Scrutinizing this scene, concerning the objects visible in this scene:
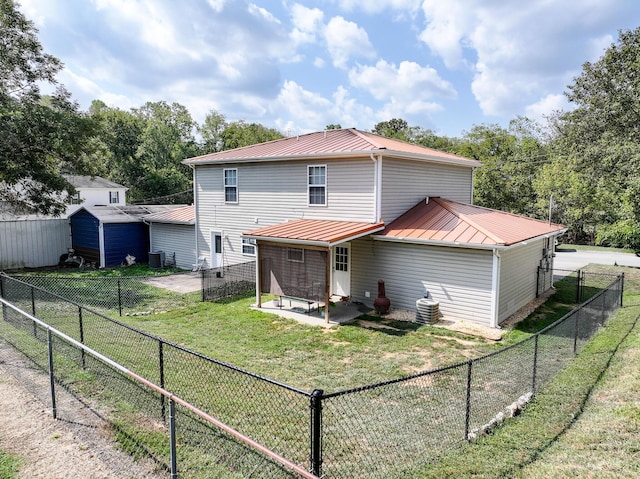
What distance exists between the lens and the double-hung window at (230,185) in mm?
16672

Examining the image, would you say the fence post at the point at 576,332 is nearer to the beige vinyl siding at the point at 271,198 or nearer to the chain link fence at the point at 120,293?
the beige vinyl siding at the point at 271,198

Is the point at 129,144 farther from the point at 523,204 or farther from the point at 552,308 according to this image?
the point at 552,308

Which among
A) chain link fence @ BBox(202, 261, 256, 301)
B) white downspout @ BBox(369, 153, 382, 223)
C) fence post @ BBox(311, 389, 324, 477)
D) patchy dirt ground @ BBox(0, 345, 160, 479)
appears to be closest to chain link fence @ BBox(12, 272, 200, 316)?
chain link fence @ BBox(202, 261, 256, 301)

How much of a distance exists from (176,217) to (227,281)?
638 cm

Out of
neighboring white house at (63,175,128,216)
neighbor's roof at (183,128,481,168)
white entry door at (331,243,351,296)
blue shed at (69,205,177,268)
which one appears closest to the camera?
neighbor's roof at (183,128,481,168)

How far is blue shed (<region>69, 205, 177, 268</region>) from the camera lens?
19.9m

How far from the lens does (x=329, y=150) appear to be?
13.7 metres

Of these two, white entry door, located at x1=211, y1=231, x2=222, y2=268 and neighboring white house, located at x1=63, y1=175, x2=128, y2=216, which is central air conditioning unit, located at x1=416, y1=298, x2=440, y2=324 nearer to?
white entry door, located at x1=211, y1=231, x2=222, y2=268

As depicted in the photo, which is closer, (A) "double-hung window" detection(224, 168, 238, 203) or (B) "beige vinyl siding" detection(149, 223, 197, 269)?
(A) "double-hung window" detection(224, 168, 238, 203)

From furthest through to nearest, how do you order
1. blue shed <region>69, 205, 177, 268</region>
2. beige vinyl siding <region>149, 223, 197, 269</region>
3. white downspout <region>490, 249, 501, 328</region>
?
blue shed <region>69, 205, 177, 268</region>, beige vinyl siding <region>149, 223, 197, 269</region>, white downspout <region>490, 249, 501, 328</region>

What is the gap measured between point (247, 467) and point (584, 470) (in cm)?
351

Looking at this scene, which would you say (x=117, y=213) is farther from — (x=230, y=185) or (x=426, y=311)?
(x=426, y=311)

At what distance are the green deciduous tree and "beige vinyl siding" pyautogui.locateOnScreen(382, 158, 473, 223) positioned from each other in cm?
1211

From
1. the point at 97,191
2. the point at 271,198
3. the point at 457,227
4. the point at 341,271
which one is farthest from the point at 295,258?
the point at 97,191
